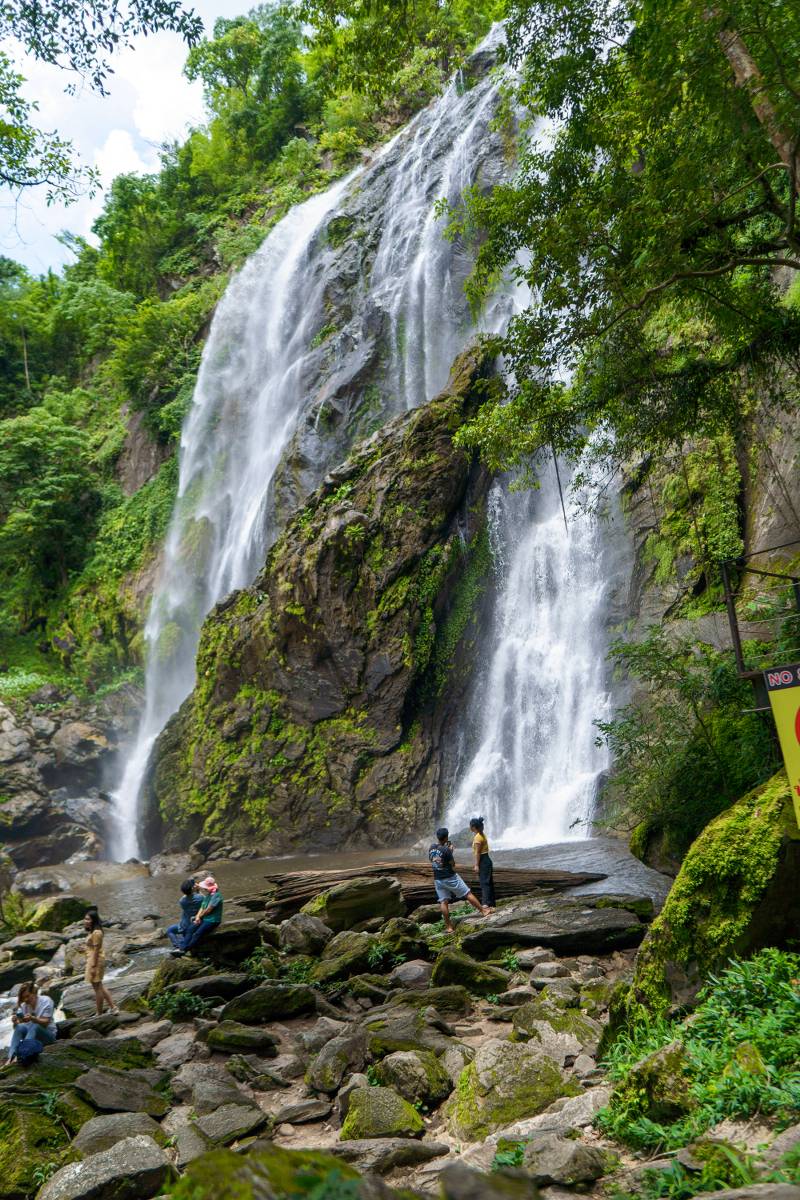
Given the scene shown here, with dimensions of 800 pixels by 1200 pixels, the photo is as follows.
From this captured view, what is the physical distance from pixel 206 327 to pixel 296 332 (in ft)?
32.0

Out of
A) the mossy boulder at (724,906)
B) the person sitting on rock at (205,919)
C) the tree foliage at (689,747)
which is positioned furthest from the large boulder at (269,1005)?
the tree foliage at (689,747)

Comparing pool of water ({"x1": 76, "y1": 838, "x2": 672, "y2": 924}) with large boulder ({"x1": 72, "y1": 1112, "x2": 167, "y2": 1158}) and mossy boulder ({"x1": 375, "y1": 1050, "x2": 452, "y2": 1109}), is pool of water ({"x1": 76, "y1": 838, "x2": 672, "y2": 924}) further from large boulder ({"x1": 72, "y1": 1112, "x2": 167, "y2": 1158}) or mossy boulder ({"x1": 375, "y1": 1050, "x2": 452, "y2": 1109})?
large boulder ({"x1": 72, "y1": 1112, "x2": 167, "y2": 1158})

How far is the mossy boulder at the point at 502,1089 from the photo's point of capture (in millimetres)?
4582

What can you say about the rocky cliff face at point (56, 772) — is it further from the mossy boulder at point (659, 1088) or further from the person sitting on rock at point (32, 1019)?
the mossy boulder at point (659, 1088)

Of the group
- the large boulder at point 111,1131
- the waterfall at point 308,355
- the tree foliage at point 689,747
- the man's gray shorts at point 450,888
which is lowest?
the large boulder at point 111,1131

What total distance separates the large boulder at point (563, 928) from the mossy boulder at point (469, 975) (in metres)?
0.71

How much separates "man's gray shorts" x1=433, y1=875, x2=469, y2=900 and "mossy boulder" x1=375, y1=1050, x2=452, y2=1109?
4212 millimetres

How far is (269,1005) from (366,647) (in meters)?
12.3

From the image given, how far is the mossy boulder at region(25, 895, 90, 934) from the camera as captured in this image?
48.6 feet

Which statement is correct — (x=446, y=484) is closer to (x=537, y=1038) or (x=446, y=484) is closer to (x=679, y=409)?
(x=679, y=409)

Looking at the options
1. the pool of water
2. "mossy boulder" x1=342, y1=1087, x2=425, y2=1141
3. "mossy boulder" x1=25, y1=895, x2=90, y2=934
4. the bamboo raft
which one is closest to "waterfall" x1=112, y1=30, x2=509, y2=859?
the pool of water

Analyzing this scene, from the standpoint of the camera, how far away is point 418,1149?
4426 millimetres

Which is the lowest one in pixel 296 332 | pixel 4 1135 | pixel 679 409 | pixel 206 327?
pixel 4 1135

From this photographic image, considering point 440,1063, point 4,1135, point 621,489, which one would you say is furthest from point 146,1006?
point 621,489
